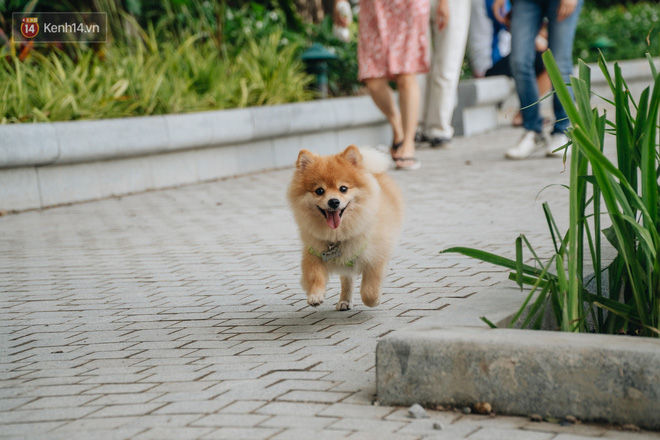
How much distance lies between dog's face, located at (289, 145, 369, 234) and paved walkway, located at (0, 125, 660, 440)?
1.72 ft

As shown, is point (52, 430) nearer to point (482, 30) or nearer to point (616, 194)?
point (616, 194)

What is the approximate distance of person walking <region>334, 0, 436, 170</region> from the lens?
987 centimetres

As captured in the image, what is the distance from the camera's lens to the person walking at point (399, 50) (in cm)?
987

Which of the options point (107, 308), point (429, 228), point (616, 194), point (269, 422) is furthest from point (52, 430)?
point (429, 228)

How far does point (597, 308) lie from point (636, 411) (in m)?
0.80

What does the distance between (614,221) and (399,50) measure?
22.0 ft

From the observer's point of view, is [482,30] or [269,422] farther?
[482,30]

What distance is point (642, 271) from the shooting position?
3.48 meters

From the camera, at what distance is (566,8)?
9.20 metres

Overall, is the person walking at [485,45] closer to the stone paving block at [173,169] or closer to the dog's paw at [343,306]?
the stone paving block at [173,169]

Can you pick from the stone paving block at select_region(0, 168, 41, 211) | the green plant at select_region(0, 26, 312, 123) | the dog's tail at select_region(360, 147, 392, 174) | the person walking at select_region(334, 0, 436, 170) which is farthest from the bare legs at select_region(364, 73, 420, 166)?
the dog's tail at select_region(360, 147, 392, 174)

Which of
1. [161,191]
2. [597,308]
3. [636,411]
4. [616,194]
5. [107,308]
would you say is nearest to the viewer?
[636,411]

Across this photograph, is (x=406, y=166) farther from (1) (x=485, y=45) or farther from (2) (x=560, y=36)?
(1) (x=485, y=45)

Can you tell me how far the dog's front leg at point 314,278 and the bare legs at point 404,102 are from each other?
18.4ft
